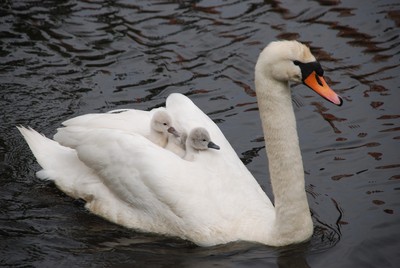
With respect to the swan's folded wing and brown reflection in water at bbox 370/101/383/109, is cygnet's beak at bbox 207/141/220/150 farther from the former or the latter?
brown reflection in water at bbox 370/101/383/109

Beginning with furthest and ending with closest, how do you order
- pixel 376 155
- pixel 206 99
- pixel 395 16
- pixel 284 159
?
pixel 395 16, pixel 206 99, pixel 376 155, pixel 284 159

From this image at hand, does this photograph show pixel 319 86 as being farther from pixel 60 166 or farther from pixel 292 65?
pixel 60 166

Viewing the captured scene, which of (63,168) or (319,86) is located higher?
(319,86)

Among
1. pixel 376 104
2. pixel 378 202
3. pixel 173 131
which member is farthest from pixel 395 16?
pixel 173 131

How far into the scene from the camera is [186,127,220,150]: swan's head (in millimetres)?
8039

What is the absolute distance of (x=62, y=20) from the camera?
500 inches

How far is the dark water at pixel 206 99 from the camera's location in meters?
7.82

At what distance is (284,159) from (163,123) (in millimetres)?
1457

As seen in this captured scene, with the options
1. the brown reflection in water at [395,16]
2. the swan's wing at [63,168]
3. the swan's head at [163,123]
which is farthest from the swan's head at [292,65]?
the brown reflection in water at [395,16]

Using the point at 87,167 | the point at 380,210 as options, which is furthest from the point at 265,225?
the point at 87,167

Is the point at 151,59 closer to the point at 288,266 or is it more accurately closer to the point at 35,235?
the point at 35,235

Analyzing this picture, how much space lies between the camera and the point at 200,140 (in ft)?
26.5

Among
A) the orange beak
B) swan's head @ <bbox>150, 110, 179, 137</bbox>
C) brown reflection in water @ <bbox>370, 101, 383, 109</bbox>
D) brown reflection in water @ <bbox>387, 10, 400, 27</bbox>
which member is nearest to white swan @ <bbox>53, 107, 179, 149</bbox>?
swan's head @ <bbox>150, 110, 179, 137</bbox>

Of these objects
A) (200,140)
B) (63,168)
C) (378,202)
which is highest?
(200,140)
